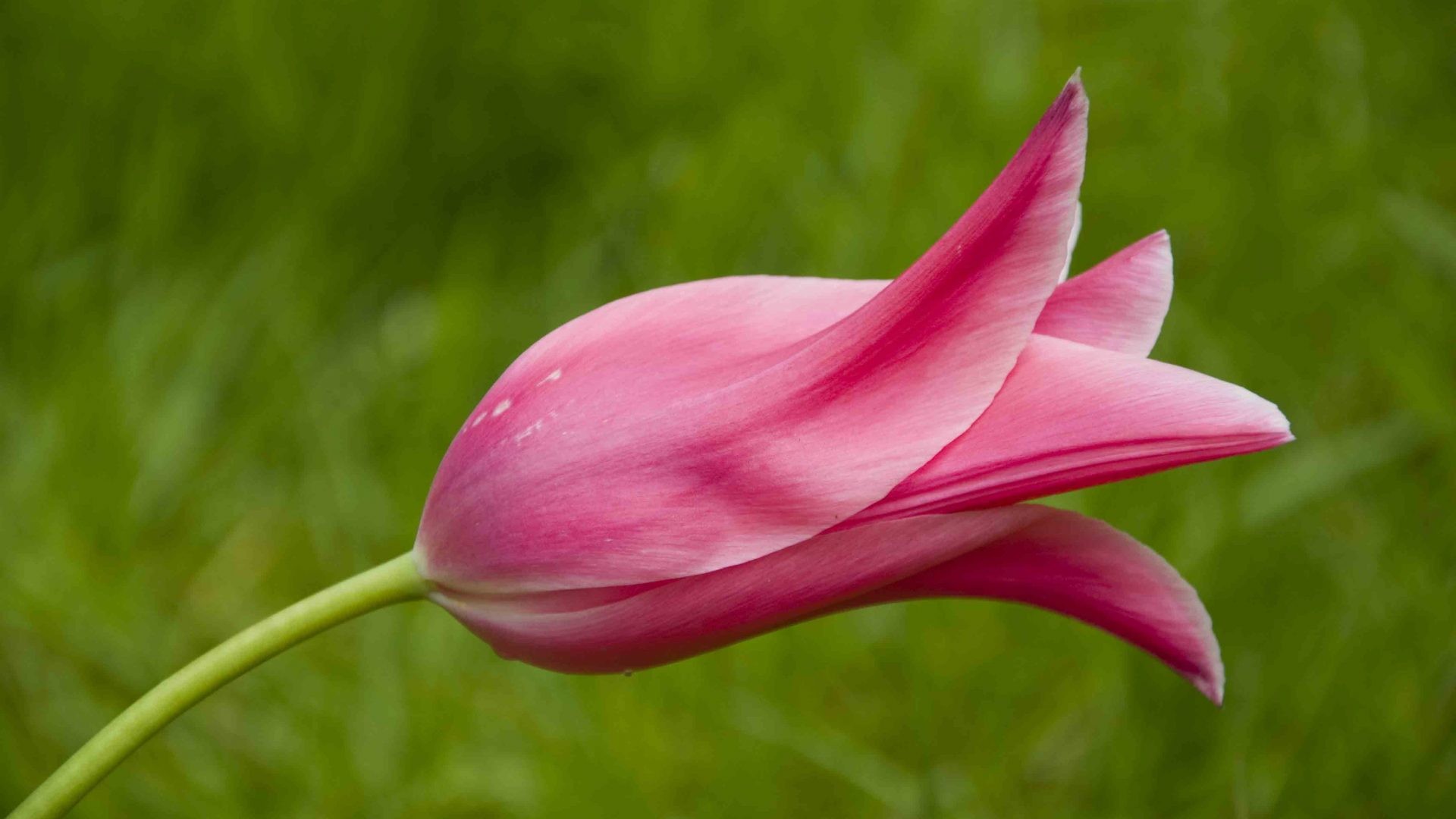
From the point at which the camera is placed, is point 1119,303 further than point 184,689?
Yes

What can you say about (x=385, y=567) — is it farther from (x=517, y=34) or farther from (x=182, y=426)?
(x=517, y=34)

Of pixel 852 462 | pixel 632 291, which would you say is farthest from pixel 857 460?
pixel 632 291

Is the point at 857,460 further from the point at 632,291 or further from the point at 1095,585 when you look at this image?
the point at 632,291

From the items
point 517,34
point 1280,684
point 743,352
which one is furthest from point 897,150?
point 743,352

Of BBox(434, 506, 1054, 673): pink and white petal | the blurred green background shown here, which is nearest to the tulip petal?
BBox(434, 506, 1054, 673): pink and white petal

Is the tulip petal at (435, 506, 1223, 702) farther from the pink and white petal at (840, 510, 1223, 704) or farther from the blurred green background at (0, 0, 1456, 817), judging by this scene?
the blurred green background at (0, 0, 1456, 817)
